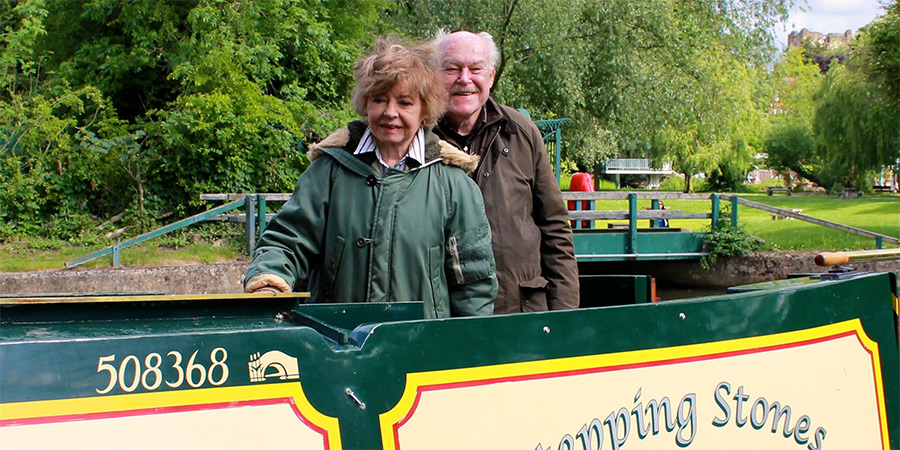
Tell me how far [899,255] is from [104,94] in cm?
1230

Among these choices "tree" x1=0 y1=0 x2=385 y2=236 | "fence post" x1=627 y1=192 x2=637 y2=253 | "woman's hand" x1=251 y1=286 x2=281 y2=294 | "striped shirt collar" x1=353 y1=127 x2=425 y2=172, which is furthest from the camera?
"fence post" x1=627 y1=192 x2=637 y2=253

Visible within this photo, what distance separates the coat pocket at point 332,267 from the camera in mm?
2449

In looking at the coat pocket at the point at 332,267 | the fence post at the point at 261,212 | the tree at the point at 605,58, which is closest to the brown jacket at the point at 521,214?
the coat pocket at the point at 332,267

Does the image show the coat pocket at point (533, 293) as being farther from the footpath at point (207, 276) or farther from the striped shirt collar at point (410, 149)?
the footpath at point (207, 276)

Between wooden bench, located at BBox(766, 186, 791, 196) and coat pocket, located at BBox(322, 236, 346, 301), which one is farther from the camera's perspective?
wooden bench, located at BBox(766, 186, 791, 196)

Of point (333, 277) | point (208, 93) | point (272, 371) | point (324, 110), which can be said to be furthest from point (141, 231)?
point (272, 371)

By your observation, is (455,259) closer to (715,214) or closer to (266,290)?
(266,290)

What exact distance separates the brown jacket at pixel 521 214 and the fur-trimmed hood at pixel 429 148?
41 cm

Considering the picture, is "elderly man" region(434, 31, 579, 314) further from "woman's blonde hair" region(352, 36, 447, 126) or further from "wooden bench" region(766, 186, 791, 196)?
"wooden bench" region(766, 186, 791, 196)

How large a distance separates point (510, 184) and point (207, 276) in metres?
7.49

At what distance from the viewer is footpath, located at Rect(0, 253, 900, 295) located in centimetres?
887

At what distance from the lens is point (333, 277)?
8.13ft

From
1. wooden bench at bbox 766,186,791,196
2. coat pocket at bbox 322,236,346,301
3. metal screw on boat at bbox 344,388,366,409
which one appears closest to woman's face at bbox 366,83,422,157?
coat pocket at bbox 322,236,346,301

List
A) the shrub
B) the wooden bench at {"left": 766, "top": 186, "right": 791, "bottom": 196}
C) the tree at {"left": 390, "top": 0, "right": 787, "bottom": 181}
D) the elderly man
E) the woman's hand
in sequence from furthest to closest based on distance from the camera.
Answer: the wooden bench at {"left": 766, "top": 186, "right": 791, "bottom": 196} < the tree at {"left": 390, "top": 0, "right": 787, "bottom": 181} < the shrub < the elderly man < the woman's hand
